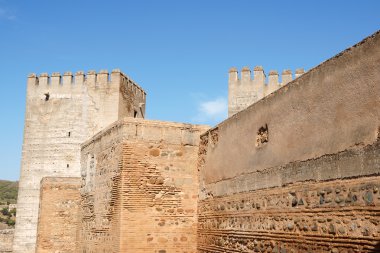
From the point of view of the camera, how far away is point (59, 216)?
1277 cm

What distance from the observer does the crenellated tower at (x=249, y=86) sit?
24.8 metres

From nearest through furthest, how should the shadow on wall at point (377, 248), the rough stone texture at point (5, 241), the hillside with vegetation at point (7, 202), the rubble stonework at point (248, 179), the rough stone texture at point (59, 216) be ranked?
1. the shadow on wall at point (377, 248)
2. the rubble stonework at point (248, 179)
3. the rough stone texture at point (59, 216)
4. the rough stone texture at point (5, 241)
5. the hillside with vegetation at point (7, 202)

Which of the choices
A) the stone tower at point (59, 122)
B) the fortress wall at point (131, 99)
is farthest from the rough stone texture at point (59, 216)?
the fortress wall at point (131, 99)

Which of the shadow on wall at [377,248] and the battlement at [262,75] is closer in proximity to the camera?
the shadow on wall at [377,248]

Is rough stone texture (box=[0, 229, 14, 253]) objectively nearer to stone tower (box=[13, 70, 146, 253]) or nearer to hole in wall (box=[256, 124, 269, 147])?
stone tower (box=[13, 70, 146, 253])

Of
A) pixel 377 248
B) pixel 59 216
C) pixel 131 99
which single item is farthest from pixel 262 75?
pixel 377 248

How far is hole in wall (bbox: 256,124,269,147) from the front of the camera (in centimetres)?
683

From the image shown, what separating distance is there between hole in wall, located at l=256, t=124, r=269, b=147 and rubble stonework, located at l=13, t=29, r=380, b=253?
0.01 meters

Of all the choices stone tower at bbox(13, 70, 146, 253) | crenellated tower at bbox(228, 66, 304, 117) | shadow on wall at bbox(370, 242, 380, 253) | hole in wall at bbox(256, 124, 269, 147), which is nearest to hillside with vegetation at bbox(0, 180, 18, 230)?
stone tower at bbox(13, 70, 146, 253)

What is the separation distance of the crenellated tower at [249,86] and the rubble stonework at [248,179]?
44.1 feet

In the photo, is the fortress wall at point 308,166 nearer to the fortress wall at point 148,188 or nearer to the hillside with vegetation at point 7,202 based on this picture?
the fortress wall at point 148,188

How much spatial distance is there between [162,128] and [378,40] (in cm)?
478

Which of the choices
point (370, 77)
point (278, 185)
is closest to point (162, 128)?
point (278, 185)

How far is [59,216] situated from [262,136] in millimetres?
7436
